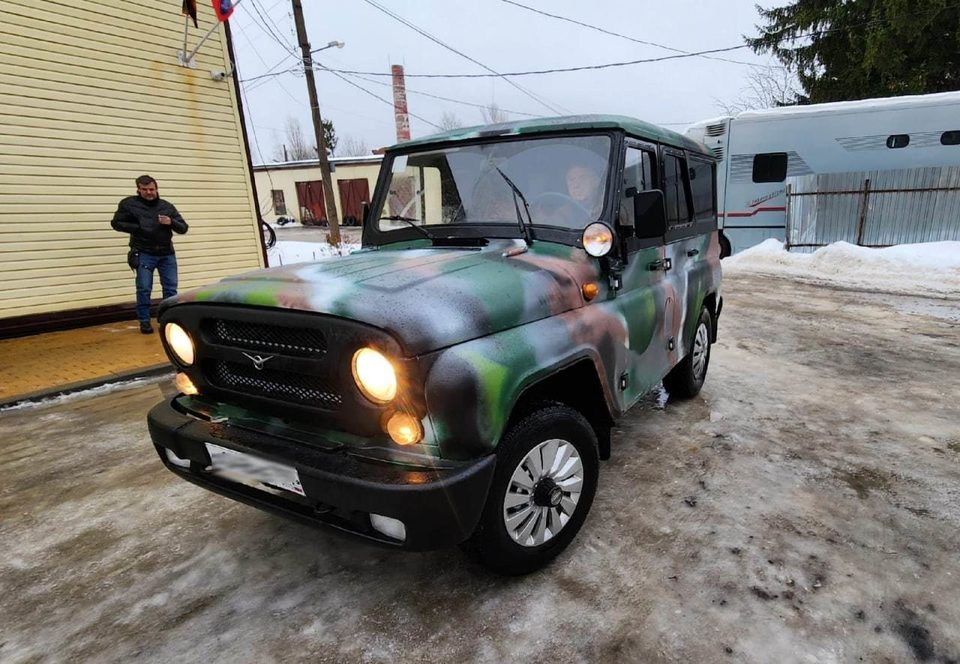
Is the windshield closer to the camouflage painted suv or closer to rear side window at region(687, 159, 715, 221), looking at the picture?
the camouflage painted suv

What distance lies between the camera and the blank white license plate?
79.7 inches

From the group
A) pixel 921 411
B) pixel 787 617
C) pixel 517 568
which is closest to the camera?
pixel 787 617

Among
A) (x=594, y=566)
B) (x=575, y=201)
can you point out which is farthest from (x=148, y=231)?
(x=594, y=566)

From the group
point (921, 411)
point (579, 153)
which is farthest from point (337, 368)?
point (921, 411)

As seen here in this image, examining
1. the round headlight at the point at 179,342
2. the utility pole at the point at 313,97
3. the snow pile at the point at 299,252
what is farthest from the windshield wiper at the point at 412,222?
the utility pole at the point at 313,97

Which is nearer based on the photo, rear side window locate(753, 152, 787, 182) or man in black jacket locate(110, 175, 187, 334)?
man in black jacket locate(110, 175, 187, 334)

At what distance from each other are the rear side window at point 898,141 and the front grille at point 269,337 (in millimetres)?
14002

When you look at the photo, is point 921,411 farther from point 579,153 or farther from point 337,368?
point 337,368

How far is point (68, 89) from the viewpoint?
7.10m

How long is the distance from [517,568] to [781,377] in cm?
393

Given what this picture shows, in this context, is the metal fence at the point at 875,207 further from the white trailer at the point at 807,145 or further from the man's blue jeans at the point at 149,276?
the man's blue jeans at the point at 149,276

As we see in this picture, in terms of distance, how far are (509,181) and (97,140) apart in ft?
23.8

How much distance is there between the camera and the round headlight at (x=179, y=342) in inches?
96.0

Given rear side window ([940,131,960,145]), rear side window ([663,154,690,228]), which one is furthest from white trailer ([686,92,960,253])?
rear side window ([663,154,690,228])
